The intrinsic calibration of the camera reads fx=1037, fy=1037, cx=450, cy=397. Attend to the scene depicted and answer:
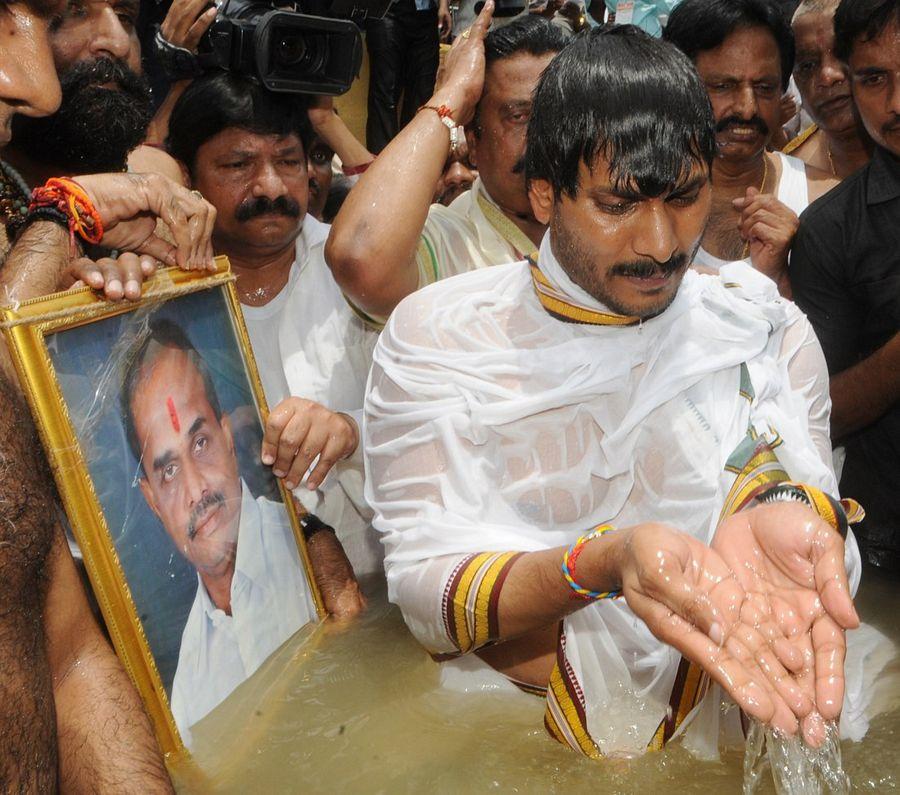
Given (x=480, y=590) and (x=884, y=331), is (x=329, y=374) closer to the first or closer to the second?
(x=480, y=590)

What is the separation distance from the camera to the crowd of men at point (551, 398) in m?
1.73

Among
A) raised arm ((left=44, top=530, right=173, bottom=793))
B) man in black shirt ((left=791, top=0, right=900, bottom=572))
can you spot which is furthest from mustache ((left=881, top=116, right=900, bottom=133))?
raised arm ((left=44, top=530, right=173, bottom=793))

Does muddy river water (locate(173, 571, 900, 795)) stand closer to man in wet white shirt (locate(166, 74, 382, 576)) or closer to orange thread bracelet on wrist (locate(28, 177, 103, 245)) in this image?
man in wet white shirt (locate(166, 74, 382, 576))

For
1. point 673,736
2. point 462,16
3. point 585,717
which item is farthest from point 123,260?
point 462,16

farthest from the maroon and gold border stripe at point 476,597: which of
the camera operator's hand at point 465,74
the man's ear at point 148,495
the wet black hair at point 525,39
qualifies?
the wet black hair at point 525,39

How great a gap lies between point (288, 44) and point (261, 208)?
503 millimetres

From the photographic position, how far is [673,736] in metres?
2.06

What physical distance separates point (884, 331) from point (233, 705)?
2004mm

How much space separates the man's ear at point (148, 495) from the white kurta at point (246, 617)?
0.63ft

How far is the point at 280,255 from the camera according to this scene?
3219mm

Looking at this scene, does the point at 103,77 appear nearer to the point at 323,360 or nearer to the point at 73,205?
the point at 73,205

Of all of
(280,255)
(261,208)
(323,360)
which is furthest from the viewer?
(280,255)

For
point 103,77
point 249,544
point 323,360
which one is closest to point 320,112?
point 103,77

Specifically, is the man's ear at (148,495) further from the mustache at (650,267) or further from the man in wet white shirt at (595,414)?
the mustache at (650,267)
